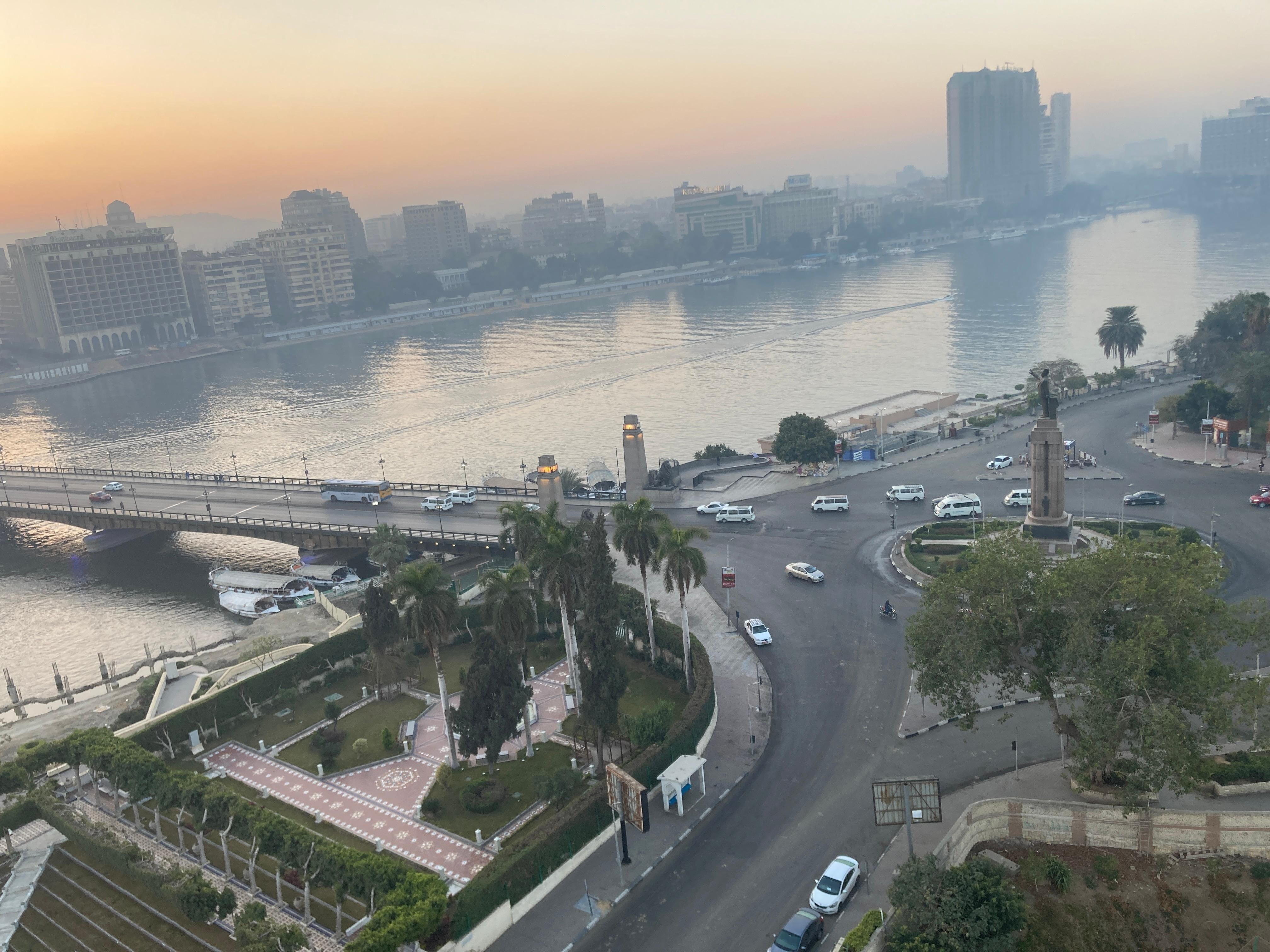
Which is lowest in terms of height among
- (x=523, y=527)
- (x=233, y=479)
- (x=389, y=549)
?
(x=233, y=479)

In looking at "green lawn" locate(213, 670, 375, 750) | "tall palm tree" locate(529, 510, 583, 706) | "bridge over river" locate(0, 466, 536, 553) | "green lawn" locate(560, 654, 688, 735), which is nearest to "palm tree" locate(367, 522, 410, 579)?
"bridge over river" locate(0, 466, 536, 553)

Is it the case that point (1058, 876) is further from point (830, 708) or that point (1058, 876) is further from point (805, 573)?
point (805, 573)

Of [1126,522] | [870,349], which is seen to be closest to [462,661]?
[1126,522]

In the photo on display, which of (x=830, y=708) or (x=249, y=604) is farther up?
(x=830, y=708)

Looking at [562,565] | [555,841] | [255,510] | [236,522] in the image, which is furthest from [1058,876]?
[255,510]

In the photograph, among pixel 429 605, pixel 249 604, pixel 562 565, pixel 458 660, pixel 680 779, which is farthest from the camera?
pixel 249 604

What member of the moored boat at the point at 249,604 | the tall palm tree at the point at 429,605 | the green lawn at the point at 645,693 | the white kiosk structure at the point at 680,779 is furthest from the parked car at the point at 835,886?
the moored boat at the point at 249,604

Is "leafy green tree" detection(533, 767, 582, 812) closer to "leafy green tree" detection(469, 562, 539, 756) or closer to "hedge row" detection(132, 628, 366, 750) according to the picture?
"leafy green tree" detection(469, 562, 539, 756)
